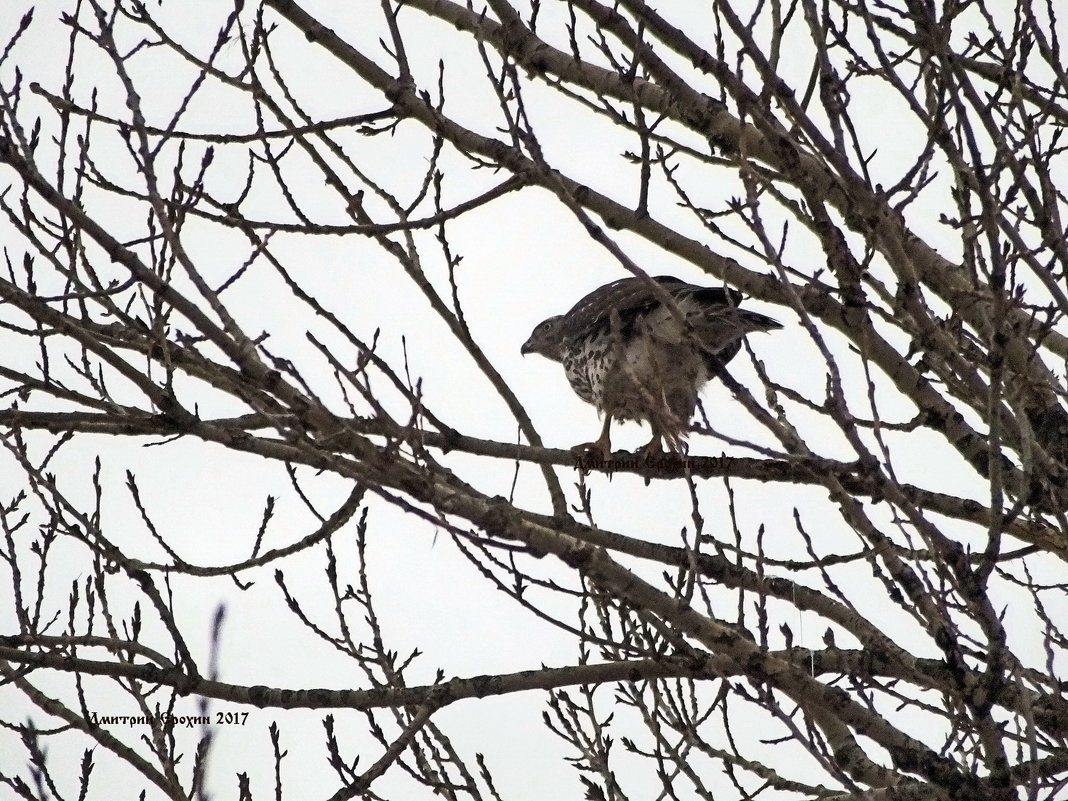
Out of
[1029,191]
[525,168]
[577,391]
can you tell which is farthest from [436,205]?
[577,391]

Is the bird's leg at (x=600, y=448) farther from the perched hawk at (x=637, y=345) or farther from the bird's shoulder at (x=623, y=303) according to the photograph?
the bird's shoulder at (x=623, y=303)

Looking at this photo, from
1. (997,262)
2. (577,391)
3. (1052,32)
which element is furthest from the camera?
(577,391)

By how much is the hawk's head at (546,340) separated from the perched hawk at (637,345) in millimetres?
339

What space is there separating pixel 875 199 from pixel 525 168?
106cm

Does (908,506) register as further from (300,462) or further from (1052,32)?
(1052,32)

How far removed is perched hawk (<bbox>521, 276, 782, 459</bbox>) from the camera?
5.00 metres

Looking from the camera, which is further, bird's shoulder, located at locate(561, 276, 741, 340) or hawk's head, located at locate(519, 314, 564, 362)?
hawk's head, located at locate(519, 314, 564, 362)

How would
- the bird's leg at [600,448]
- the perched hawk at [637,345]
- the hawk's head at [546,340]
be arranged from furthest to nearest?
the hawk's head at [546,340] → the perched hawk at [637,345] → the bird's leg at [600,448]

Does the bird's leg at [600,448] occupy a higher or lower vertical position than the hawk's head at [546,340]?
lower

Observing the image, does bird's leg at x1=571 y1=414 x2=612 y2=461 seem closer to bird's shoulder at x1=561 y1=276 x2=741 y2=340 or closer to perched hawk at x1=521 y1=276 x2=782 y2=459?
perched hawk at x1=521 y1=276 x2=782 y2=459

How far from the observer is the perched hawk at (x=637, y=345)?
500cm

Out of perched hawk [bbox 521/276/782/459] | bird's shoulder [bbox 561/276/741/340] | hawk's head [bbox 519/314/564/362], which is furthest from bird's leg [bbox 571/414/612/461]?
hawk's head [bbox 519/314/564/362]

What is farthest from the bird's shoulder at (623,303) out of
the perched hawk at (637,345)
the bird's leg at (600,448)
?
the bird's leg at (600,448)

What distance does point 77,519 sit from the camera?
3443 millimetres
